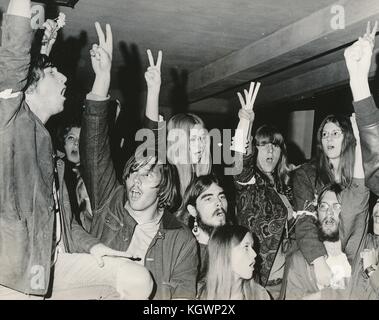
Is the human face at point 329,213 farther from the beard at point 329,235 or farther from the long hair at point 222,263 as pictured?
the long hair at point 222,263

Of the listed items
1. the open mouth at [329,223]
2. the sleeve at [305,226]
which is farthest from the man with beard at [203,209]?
the open mouth at [329,223]

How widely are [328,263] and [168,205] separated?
93cm

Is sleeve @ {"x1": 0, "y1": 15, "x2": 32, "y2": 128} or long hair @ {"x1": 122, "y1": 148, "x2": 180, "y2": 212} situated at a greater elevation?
sleeve @ {"x1": 0, "y1": 15, "x2": 32, "y2": 128}

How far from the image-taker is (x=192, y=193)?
279 cm

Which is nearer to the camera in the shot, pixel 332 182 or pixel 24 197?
pixel 24 197

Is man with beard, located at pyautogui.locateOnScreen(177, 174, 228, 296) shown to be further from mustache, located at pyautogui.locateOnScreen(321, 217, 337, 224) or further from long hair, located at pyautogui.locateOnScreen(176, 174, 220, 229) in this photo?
mustache, located at pyautogui.locateOnScreen(321, 217, 337, 224)

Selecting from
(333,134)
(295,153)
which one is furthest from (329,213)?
(295,153)

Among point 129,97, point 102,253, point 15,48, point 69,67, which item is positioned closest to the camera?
point 15,48

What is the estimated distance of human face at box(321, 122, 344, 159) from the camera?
3.01 m

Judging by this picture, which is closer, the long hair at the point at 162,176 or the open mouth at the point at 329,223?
the long hair at the point at 162,176

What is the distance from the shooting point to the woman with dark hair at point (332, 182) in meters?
2.78

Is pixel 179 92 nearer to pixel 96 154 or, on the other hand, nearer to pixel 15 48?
pixel 96 154

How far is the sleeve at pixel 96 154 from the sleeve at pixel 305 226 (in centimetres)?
106

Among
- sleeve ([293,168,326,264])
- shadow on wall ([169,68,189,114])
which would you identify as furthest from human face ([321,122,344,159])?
shadow on wall ([169,68,189,114])
